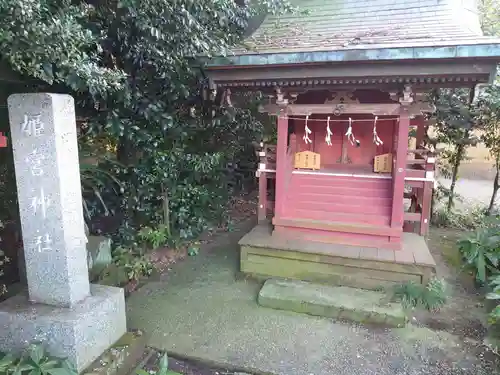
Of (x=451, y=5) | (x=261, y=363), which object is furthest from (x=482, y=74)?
(x=261, y=363)

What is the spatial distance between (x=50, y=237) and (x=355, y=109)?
158 inches

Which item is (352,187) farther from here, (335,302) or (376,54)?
(376,54)

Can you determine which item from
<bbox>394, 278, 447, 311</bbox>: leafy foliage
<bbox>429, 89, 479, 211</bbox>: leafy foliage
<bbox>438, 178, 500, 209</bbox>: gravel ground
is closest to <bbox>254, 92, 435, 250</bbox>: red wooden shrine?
<bbox>394, 278, 447, 311</bbox>: leafy foliage

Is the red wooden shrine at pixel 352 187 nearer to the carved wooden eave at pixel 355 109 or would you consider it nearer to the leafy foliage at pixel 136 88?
the carved wooden eave at pixel 355 109

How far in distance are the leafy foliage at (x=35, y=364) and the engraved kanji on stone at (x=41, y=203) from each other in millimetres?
1061

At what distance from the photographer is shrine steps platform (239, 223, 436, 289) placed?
15.1ft

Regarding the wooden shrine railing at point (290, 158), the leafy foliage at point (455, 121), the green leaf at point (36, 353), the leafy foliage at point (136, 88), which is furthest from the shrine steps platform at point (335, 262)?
the leafy foliage at point (455, 121)

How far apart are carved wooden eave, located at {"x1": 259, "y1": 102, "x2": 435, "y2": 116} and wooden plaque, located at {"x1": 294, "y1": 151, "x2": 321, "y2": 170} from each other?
1154mm

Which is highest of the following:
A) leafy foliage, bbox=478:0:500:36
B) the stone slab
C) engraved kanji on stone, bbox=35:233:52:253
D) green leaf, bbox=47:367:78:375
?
leafy foliage, bbox=478:0:500:36

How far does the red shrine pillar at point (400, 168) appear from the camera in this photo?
15.7 ft

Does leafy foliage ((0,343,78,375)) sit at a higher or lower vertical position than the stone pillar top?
lower

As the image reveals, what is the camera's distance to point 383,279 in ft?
15.4

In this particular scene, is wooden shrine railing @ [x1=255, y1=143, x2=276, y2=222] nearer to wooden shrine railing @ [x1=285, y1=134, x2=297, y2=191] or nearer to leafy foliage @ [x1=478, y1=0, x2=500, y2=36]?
wooden shrine railing @ [x1=285, y1=134, x2=297, y2=191]

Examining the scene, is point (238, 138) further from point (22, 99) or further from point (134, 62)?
point (22, 99)
